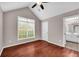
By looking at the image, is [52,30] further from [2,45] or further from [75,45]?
[2,45]

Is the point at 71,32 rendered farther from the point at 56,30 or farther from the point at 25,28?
the point at 25,28

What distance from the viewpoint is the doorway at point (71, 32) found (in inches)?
94.6

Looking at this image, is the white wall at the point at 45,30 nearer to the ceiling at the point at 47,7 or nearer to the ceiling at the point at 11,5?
the ceiling at the point at 47,7

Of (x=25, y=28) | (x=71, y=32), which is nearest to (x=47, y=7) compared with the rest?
(x=25, y=28)

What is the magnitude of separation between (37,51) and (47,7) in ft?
4.07

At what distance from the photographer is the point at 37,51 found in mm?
2543

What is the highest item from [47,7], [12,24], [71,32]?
[47,7]

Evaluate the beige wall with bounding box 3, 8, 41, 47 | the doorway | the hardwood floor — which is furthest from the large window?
the doorway

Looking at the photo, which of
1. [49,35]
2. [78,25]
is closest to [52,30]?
[49,35]

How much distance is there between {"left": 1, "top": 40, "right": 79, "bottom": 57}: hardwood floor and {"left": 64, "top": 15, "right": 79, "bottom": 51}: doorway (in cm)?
16

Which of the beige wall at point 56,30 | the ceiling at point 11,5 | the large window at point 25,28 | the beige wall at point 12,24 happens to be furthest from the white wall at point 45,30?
the ceiling at point 11,5

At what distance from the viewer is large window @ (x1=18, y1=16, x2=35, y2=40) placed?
98.3 inches

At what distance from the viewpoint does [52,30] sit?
2.60 m

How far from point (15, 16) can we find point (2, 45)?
829mm
